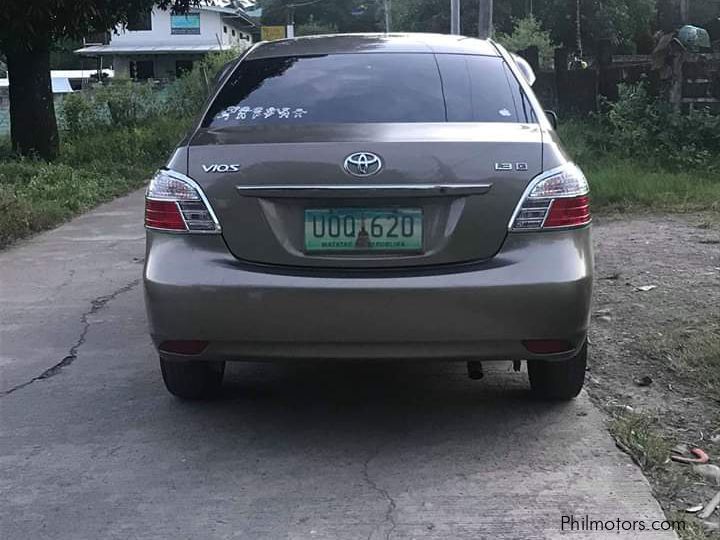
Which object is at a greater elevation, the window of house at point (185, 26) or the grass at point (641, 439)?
the window of house at point (185, 26)

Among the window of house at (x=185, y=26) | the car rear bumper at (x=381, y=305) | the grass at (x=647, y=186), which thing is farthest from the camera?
the window of house at (x=185, y=26)

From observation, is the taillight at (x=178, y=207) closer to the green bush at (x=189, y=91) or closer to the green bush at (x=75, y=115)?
the green bush at (x=75, y=115)

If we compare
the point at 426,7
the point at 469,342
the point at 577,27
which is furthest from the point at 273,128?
the point at 426,7

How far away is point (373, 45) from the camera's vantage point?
4.60 m

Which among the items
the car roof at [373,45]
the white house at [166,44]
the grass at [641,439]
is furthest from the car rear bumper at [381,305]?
the white house at [166,44]

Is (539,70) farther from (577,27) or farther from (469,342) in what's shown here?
(469,342)

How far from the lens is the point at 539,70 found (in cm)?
1955

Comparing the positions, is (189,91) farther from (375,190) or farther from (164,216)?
(375,190)

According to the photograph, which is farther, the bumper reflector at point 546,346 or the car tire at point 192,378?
the car tire at point 192,378

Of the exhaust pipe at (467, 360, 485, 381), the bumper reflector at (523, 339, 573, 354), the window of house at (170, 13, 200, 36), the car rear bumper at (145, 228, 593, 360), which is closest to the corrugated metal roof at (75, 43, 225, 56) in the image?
the window of house at (170, 13, 200, 36)

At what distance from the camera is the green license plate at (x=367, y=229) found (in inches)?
139

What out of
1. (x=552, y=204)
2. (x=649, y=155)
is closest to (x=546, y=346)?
(x=552, y=204)

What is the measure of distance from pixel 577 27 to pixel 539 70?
1001 cm

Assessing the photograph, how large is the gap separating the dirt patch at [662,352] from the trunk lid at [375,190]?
43.2 inches
